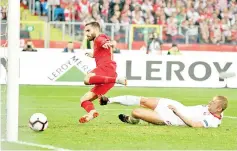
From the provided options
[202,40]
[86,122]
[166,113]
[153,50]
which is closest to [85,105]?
[86,122]

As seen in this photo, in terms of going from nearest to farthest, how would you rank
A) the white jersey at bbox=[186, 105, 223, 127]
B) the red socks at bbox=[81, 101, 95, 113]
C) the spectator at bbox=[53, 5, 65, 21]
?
the white jersey at bbox=[186, 105, 223, 127]
the red socks at bbox=[81, 101, 95, 113]
the spectator at bbox=[53, 5, 65, 21]

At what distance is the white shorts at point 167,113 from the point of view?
14.2 m

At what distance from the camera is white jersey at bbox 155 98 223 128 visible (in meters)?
14.1

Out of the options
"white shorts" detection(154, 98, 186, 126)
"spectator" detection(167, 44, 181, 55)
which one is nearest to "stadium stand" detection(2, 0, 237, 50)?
"spectator" detection(167, 44, 181, 55)

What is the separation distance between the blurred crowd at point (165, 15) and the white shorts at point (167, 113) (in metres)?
16.4

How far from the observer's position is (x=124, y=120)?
14938 mm

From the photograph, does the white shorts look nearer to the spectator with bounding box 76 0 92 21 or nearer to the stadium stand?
the stadium stand

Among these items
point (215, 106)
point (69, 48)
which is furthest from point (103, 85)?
point (69, 48)

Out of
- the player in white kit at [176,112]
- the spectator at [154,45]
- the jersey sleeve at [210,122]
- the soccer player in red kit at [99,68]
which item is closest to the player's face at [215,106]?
the player in white kit at [176,112]

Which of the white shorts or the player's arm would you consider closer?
the player's arm

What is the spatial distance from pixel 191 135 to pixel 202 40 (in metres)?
18.0

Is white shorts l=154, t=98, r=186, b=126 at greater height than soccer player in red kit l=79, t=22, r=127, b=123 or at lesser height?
lesser

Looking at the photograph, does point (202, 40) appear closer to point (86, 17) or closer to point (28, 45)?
point (86, 17)

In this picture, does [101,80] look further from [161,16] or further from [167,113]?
[161,16]
